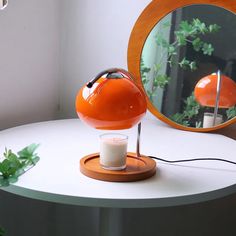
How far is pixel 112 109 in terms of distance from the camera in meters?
0.86

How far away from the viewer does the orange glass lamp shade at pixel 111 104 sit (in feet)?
2.82

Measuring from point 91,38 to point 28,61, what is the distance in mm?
278

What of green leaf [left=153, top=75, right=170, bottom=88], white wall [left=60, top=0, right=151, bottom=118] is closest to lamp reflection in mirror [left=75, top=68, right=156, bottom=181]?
green leaf [left=153, top=75, right=170, bottom=88]

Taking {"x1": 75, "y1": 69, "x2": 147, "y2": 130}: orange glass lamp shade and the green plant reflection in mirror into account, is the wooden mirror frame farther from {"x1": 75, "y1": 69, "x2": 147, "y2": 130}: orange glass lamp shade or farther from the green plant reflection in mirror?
{"x1": 75, "y1": 69, "x2": 147, "y2": 130}: orange glass lamp shade

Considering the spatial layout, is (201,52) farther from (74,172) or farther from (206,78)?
(74,172)

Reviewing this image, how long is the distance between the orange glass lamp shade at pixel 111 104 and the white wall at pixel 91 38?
681mm

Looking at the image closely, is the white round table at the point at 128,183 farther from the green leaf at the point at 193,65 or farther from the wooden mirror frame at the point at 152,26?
the green leaf at the point at 193,65

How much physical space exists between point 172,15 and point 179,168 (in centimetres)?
59

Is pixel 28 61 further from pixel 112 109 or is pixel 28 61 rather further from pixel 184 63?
pixel 112 109

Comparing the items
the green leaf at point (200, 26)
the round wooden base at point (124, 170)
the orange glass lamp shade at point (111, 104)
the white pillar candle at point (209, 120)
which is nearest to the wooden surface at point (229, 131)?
the white pillar candle at point (209, 120)

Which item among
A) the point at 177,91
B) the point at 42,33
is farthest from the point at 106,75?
the point at 42,33

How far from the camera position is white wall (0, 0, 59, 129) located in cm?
136

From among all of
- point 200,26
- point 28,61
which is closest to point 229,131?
point 200,26

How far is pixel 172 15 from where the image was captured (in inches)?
52.9
